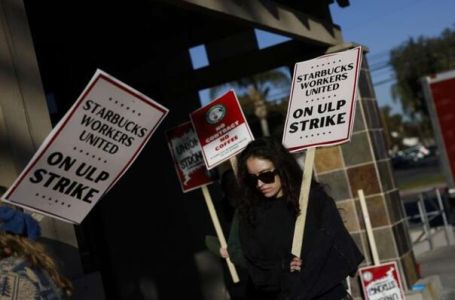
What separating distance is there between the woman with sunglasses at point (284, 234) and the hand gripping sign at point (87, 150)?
2.33 ft

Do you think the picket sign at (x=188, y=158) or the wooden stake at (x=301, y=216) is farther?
the picket sign at (x=188, y=158)

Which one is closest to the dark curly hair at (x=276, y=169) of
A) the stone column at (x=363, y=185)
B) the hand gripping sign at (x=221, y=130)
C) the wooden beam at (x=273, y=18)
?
the hand gripping sign at (x=221, y=130)

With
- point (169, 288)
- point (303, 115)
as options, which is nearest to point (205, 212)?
point (169, 288)

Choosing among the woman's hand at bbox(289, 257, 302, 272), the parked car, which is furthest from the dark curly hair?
the parked car

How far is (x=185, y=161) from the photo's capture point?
6.06 meters

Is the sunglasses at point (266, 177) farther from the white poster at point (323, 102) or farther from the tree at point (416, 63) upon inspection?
the tree at point (416, 63)

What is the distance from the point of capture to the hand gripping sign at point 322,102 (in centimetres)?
415

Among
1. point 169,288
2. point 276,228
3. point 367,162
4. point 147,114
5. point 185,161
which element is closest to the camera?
point 147,114

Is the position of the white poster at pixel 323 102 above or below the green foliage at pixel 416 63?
below

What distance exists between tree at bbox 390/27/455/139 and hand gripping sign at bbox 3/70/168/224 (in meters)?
68.1

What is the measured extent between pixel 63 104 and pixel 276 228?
512 centimetres

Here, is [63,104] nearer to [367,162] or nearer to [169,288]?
[169,288]

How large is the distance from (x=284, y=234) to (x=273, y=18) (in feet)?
9.64

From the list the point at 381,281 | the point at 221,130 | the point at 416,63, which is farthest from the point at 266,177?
the point at 416,63
